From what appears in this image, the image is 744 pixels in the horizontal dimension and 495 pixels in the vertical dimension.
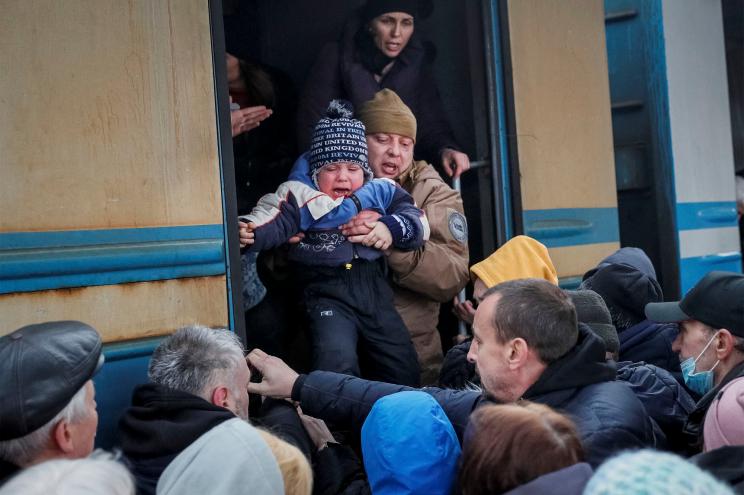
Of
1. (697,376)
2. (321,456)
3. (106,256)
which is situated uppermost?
(106,256)

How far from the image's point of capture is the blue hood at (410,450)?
5.77 ft

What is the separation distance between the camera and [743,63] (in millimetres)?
7207

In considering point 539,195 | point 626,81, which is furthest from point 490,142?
point 626,81

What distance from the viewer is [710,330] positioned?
2.75m

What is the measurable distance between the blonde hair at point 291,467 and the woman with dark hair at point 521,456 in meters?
0.34

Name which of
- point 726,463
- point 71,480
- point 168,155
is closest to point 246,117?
point 168,155

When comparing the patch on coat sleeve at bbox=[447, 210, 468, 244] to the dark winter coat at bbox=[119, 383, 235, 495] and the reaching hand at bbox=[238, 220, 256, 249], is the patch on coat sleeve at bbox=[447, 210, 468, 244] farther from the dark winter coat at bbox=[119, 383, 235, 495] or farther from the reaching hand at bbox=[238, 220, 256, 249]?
the dark winter coat at bbox=[119, 383, 235, 495]

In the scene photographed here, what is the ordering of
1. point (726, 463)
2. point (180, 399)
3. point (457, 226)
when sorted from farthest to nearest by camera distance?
point (457, 226), point (180, 399), point (726, 463)

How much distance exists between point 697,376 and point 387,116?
5.42 feet

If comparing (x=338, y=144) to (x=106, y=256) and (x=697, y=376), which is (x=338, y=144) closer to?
(x=106, y=256)

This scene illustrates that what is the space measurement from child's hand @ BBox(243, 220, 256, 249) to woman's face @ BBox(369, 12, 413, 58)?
4.31 feet

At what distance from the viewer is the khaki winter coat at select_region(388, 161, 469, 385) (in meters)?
3.60

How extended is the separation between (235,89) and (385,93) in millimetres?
672

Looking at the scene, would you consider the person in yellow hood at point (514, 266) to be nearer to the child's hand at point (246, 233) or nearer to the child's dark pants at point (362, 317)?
the child's dark pants at point (362, 317)
